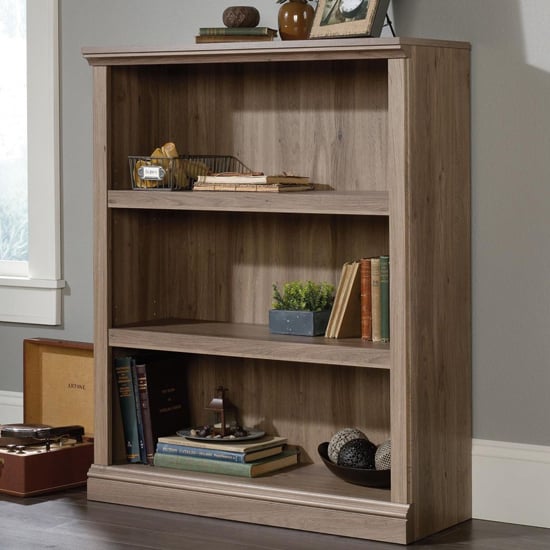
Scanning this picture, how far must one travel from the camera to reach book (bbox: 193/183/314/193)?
322cm

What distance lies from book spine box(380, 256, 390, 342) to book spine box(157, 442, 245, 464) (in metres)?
0.59

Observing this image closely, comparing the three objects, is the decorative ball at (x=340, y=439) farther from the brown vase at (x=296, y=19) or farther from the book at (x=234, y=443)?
the brown vase at (x=296, y=19)

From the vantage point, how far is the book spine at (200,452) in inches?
134

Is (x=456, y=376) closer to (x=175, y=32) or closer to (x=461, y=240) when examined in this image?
(x=461, y=240)

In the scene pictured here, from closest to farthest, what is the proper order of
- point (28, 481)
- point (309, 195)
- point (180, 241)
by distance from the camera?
point (309, 195), point (28, 481), point (180, 241)

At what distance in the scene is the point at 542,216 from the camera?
322 cm

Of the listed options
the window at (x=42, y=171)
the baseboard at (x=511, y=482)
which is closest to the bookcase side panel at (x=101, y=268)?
the window at (x=42, y=171)

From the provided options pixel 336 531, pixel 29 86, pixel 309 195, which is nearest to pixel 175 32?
pixel 29 86

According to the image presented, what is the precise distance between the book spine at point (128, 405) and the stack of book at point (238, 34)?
3.26ft

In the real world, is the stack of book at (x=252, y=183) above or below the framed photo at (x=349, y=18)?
below

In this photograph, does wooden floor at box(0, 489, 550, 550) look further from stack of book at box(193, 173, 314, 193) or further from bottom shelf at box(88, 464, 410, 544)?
stack of book at box(193, 173, 314, 193)

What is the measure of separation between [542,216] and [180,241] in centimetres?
118

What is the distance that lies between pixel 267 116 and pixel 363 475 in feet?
3.75

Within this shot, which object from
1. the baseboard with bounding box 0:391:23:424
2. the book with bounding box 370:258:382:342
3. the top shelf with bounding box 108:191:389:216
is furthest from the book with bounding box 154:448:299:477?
the baseboard with bounding box 0:391:23:424
